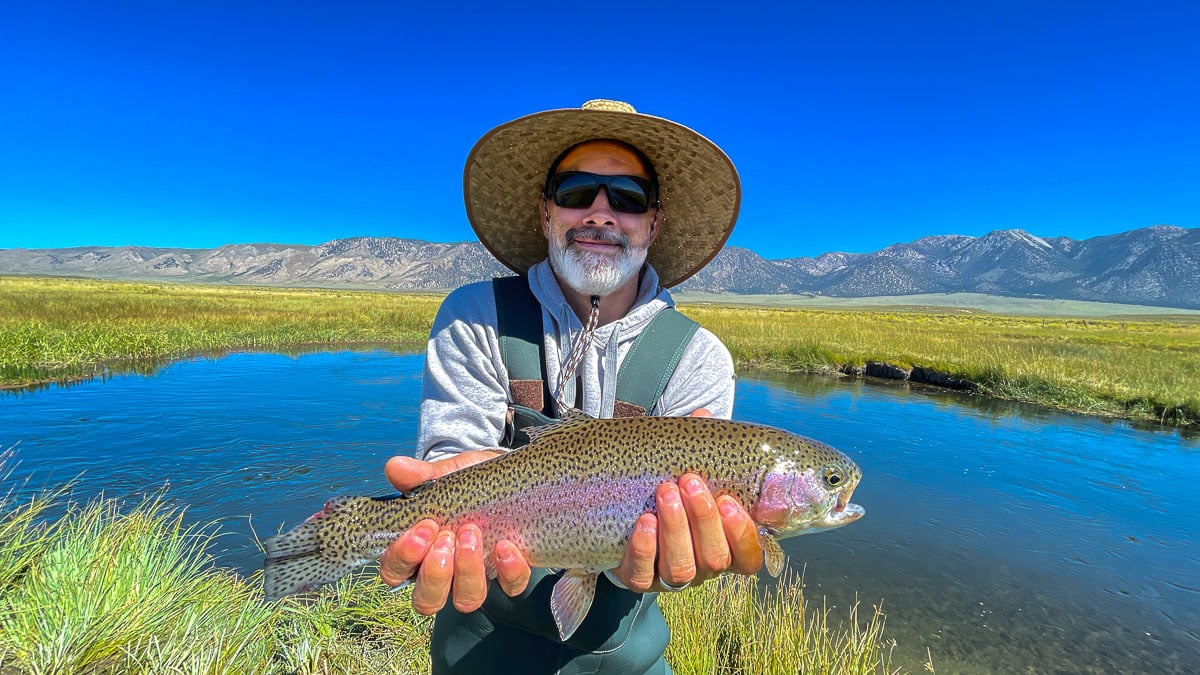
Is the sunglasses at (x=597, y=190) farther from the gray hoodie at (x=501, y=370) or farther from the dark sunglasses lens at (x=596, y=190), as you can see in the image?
the gray hoodie at (x=501, y=370)

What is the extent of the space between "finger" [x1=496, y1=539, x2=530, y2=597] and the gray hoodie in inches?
24.8

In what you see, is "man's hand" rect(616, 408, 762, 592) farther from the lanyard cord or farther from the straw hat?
the straw hat

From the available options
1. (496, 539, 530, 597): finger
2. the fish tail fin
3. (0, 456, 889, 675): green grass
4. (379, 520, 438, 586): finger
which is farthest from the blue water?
the fish tail fin

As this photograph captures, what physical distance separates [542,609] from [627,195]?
7.37 feet

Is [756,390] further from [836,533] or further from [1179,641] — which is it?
[1179,641]

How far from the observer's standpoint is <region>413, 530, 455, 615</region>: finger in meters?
2.43

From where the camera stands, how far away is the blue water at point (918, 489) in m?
7.07

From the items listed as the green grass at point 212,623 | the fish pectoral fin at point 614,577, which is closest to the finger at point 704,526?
the fish pectoral fin at point 614,577

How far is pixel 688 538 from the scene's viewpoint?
2.46m

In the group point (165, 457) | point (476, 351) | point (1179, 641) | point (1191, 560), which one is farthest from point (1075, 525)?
point (165, 457)

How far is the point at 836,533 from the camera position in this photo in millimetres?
9625

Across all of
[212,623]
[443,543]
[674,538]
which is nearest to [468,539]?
[443,543]

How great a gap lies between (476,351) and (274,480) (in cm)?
891

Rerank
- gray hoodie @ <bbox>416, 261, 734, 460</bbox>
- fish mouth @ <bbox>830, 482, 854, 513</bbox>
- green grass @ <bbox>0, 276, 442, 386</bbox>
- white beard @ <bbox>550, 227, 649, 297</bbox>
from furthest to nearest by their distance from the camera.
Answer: green grass @ <bbox>0, 276, 442, 386</bbox> < white beard @ <bbox>550, 227, 649, 297</bbox> < gray hoodie @ <bbox>416, 261, 734, 460</bbox> < fish mouth @ <bbox>830, 482, 854, 513</bbox>
